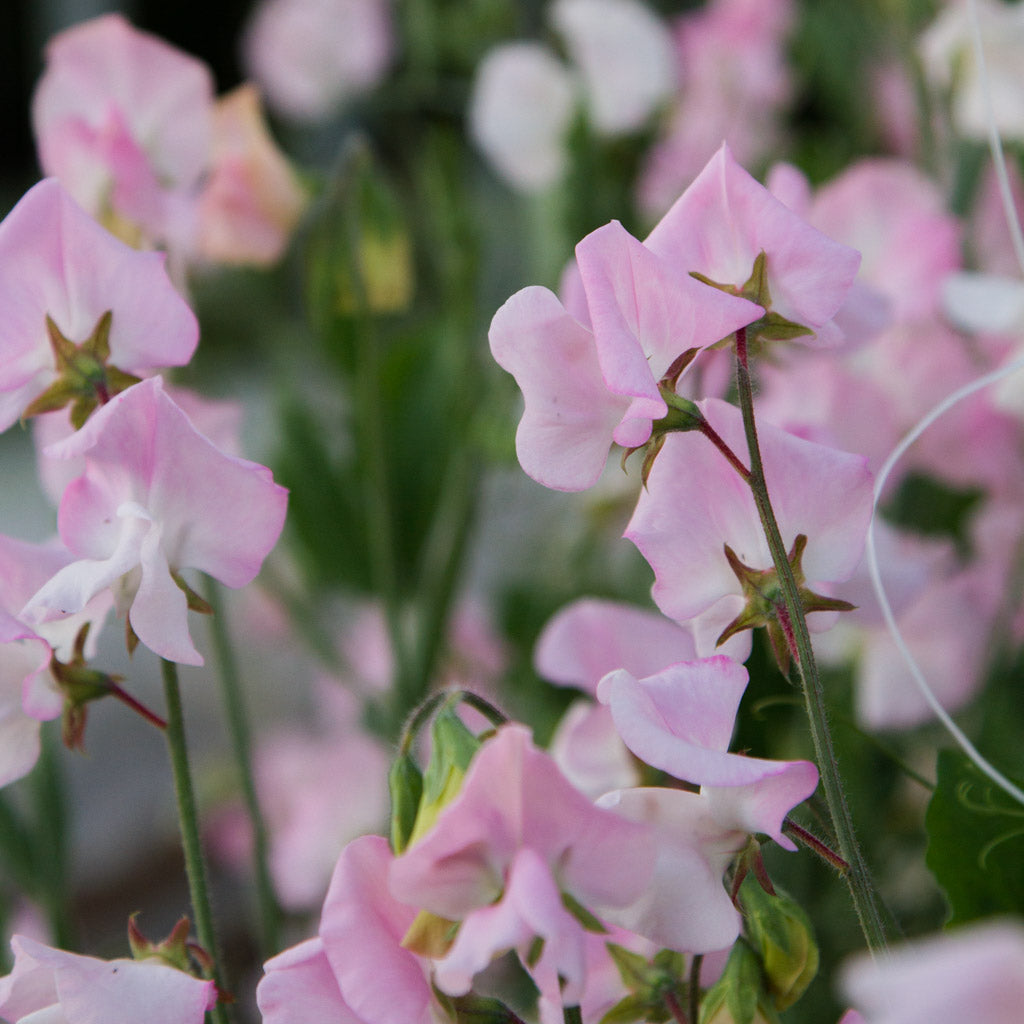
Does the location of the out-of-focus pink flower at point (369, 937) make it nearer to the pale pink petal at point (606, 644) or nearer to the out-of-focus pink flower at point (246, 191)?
the pale pink petal at point (606, 644)

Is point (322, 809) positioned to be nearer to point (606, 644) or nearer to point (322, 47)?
point (606, 644)

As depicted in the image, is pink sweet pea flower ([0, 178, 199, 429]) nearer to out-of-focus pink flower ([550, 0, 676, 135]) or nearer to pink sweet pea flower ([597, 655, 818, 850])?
pink sweet pea flower ([597, 655, 818, 850])

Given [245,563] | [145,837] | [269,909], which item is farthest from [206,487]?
[145,837]

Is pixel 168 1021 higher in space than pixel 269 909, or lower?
higher

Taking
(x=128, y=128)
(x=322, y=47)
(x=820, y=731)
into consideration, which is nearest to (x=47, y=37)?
(x=322, y=47)

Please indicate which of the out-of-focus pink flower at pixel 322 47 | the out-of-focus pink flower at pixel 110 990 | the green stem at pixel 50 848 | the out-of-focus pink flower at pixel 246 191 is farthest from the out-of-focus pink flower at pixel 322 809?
the out-of-focus pink flower at pixel 322 47

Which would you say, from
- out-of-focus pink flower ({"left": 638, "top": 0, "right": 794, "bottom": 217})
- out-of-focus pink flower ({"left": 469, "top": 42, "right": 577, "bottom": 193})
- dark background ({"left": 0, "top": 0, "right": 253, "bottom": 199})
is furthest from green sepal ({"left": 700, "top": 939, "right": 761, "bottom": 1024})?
dark background ({"left": 0, "top": 0, "right": 253, "bottom": 199})

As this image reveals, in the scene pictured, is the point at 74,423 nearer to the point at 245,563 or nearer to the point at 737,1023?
the point at 245,563
